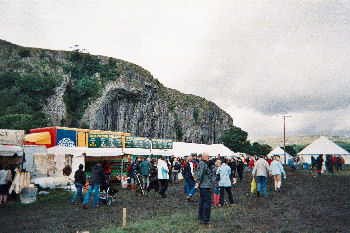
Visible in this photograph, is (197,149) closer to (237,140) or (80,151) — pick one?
(80,151)

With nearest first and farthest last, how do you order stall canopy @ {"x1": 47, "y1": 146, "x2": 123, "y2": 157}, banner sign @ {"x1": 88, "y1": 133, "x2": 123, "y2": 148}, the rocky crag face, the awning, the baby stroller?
1. the baby stroller
2. stall canopy @ {"x1": 47, "y1": 146, "x2": 123, "y2": 157}
3. the awning
4. banner sign @ {"x1": 88, "y1": 133, "x2": 123, "y2": 148}
5. the rocky crag face

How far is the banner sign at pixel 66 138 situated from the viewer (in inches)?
746

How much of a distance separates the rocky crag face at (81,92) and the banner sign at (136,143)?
23256mm

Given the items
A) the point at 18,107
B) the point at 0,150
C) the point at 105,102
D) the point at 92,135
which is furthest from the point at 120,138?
the point at 105,102

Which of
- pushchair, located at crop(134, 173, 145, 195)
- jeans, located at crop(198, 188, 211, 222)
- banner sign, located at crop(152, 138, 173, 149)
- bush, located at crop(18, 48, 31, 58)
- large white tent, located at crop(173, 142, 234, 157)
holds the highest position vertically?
bush, located at crop(18, 48, 31, 58)

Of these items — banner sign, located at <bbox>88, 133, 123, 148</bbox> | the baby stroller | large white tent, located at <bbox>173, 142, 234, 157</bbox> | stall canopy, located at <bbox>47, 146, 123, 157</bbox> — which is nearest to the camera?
the baby stroller

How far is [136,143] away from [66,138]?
6.15 m

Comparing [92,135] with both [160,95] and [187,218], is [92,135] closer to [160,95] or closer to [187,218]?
[187,218]

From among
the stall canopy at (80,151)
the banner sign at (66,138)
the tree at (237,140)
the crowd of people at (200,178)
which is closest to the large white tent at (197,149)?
the stall canopy at (80,151)

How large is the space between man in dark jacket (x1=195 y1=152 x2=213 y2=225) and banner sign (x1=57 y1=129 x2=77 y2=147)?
1339 centimetres

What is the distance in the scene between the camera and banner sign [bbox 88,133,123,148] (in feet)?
67.6

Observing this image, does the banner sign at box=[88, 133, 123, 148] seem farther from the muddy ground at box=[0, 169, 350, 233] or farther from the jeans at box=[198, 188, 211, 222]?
the jeans at box=[198, 188, 211, 222]

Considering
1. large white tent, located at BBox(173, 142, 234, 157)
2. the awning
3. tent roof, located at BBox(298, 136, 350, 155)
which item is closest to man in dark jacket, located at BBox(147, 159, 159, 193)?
the awning

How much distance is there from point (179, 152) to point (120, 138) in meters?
15.4
